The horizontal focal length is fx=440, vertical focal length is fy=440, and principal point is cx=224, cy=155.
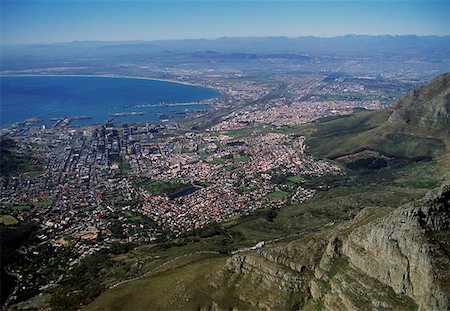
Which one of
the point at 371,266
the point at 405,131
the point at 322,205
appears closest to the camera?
the point at 371,266

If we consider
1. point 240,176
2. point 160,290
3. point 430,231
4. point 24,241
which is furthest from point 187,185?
point 430,231

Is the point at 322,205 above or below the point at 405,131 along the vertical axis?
below

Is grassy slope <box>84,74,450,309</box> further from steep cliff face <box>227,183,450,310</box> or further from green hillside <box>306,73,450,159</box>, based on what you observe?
steep cliff face <box>227,183,450,310</box>

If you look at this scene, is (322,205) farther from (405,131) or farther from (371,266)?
(405,131)

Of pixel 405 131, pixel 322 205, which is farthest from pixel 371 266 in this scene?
pixel 405 131

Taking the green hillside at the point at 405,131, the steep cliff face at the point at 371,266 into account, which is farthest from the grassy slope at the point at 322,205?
the steep cliff face at the point at 371,266

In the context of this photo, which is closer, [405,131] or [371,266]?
[371,266]

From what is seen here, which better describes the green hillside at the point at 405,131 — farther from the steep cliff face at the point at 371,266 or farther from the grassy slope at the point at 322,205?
the steep cliff face at the point at 371,266

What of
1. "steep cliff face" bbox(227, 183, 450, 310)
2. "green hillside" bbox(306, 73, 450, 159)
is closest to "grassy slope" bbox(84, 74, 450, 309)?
"green hillside" bbox(306, 73, 450, 159)

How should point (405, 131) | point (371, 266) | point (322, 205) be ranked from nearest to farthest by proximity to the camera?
point (371, 266)
point (322, 205)
point (405, 131)

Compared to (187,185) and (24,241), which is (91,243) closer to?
(24,241)
